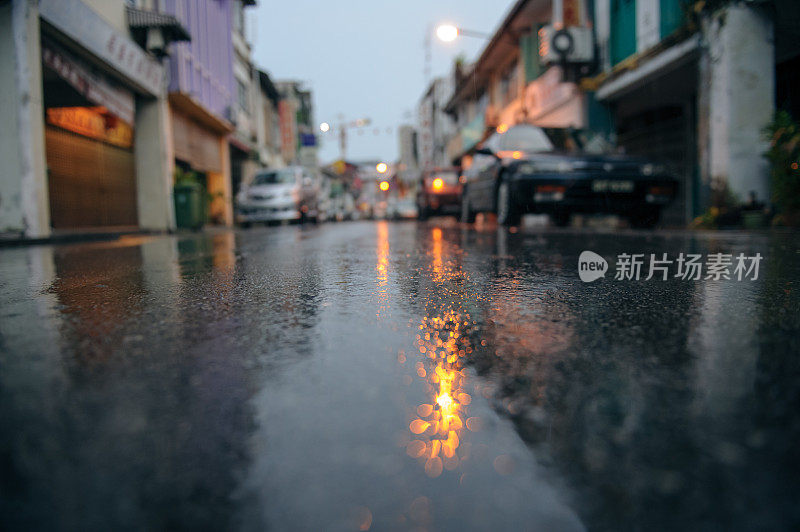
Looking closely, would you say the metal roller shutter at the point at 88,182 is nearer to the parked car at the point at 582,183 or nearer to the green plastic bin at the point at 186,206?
the green plastic bin at the point at 186,206

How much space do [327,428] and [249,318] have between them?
1.14 metres

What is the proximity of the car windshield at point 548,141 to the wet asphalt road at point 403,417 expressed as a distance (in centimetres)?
762

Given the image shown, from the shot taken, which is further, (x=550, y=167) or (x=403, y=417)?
(x=550, y=167)

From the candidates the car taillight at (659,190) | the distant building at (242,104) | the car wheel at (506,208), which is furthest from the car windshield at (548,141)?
the distant building at (242,104)

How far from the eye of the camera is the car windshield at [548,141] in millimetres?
9609

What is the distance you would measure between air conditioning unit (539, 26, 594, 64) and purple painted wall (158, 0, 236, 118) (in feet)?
29.7

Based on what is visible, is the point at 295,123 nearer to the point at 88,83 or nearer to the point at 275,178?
the point at 275,178

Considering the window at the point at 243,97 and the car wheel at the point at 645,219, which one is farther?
the window at the point at 243,97

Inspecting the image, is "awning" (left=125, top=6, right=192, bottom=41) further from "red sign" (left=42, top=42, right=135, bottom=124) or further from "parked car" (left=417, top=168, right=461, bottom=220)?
"parked car" (left=417, top=168, right=461, bottom=220)

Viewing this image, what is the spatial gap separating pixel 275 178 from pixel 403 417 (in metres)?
19.0

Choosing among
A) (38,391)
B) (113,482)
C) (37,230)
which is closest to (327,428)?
(113,482)

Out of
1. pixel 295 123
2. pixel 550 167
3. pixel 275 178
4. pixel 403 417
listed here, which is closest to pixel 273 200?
pixel 275 178

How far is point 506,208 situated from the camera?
936 centimetres

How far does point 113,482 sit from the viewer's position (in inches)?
33.5
